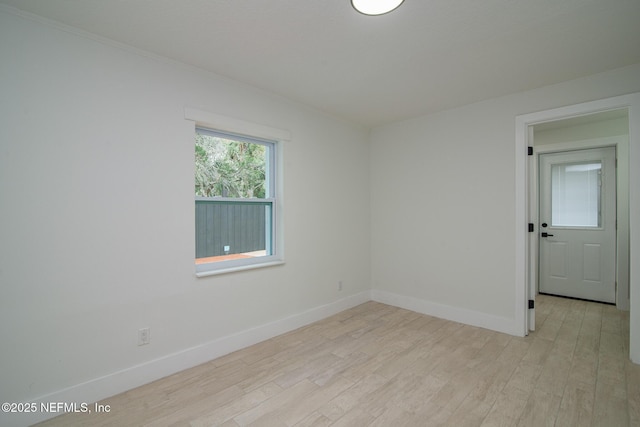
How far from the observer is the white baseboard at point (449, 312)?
326cm

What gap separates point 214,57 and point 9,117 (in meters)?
1.40

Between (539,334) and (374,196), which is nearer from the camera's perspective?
(539,334)

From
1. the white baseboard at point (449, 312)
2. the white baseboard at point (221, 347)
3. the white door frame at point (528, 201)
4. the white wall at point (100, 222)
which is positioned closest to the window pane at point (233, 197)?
the white wall at point (100, 222)

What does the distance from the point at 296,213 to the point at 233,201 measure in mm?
780

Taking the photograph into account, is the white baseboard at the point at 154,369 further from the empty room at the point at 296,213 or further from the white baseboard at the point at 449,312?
the white baseboard at the point at 449,312

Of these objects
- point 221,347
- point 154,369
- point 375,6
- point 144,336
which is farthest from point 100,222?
point 375,6

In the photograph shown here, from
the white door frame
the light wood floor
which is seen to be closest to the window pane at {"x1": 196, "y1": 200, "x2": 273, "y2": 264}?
the light wood floor

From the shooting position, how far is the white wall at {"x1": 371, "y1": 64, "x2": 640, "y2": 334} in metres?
3.22

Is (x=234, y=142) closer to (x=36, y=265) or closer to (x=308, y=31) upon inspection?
(x=308, y=31)

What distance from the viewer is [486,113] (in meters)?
3.39

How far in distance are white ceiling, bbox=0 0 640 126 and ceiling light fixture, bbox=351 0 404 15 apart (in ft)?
0.30

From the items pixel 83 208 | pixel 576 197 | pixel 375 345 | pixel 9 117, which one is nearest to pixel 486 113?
pixel 576 197

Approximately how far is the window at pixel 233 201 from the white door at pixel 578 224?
171 inches

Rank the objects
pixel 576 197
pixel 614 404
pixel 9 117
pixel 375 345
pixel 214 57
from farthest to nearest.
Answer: pixel 576 197
pixel 375 345
pixel 214 57
pixel 614 404
pixel 9 117
